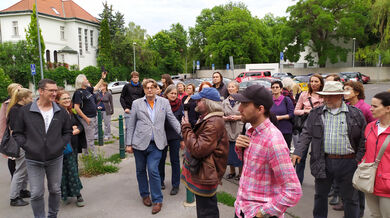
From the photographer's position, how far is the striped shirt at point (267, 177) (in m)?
2.08

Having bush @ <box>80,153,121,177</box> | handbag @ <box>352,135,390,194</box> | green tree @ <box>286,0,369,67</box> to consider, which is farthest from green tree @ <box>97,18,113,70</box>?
handbag @ <box>352,135,390,194</box>

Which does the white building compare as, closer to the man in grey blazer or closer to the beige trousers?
the man in grey blazer

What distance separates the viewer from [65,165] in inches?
186

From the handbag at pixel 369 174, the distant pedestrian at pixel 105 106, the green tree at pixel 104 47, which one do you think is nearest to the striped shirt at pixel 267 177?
the handbag at pixel 369 174

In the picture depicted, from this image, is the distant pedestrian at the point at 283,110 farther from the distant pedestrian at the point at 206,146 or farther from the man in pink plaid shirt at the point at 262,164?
the man in pink plaid shirt at the point at 262,164

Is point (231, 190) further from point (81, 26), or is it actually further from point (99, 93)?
point (81, 26)

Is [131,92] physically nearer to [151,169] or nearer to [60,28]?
[151,169]

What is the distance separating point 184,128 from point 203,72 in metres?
59.0

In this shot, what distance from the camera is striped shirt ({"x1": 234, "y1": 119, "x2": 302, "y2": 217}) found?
6.84 ft

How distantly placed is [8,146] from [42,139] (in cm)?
119

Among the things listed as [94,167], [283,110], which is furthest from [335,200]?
[94,167]

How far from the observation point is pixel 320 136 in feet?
11.9

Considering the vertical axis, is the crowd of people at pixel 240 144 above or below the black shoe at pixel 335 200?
above

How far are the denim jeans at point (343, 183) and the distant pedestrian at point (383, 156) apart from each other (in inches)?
12.5
